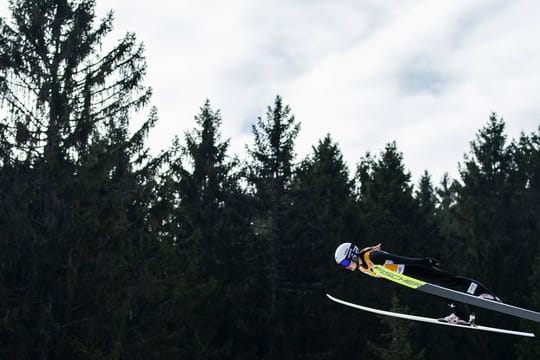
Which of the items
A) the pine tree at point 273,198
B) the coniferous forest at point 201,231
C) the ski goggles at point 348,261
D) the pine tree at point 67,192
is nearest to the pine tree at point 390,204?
the coniferous forest at point 201,231

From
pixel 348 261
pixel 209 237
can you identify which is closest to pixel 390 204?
pixel 209 237

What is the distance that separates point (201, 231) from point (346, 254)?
44.7 feet

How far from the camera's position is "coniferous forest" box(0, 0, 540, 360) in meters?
13.8

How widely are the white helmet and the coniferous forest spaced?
652 centimetres

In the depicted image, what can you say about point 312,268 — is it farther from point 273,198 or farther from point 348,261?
point 348,261

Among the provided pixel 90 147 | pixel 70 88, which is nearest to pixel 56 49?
pixel 70 88

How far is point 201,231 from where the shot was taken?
73.7 feet

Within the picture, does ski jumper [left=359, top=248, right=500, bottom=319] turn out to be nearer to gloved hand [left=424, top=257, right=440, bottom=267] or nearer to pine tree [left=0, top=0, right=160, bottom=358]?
gloved hand [left=424, top=257, right=440, bottom=267]

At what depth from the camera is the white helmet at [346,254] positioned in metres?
9.27

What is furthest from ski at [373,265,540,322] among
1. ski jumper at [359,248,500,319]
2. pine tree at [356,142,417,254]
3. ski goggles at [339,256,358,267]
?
pine tree at [356,142,417,254]

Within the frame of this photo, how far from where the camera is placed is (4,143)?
1368 centimetres

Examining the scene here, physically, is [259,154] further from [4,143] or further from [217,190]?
[4,143]

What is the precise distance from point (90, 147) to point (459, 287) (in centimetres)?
864

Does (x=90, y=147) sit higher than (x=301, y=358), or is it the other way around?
(x=90, y=147)
